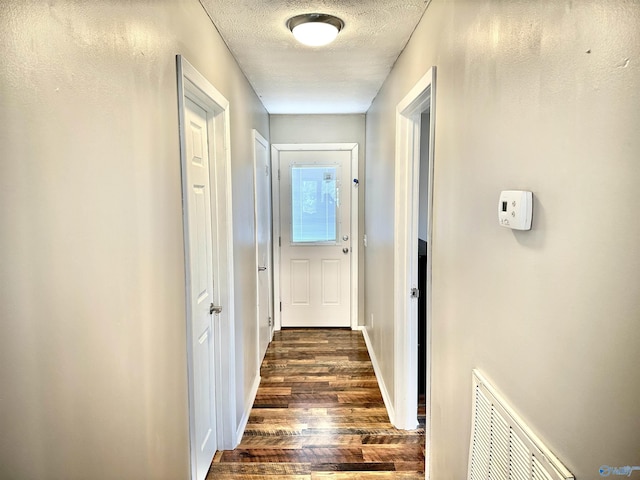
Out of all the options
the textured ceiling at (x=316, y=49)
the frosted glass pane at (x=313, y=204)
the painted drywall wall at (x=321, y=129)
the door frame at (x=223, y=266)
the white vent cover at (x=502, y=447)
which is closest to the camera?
the white vent cover at (x=502, y=447)

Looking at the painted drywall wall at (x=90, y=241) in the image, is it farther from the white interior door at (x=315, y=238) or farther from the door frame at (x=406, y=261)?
the white interior door at (x=315, y=238)

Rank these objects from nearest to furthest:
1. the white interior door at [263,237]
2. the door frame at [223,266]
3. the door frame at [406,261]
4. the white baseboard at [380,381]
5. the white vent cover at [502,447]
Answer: the white vent cover at [502,447], the door frame at [223,266], the door frame at [406,261], the white baseboard at [380,381], the white interior door at [263,237]

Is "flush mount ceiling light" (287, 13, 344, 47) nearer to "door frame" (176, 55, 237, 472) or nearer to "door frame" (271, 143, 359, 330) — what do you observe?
"door frame" (176, 55, 237, 472)

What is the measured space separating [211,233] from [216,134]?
533 mm

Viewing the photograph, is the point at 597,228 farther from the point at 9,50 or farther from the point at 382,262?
the point at 382,262

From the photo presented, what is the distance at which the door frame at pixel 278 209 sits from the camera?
4.30 metres

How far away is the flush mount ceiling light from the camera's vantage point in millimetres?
1870

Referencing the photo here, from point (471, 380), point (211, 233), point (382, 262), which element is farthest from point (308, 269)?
point (471, 380)

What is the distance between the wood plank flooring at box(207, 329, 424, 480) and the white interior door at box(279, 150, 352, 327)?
82cm

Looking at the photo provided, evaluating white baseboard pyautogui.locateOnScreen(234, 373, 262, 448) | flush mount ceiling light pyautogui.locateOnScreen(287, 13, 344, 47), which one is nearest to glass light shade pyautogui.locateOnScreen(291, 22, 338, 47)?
flush mount ceiling light pyautogui.locateOnScreen(287, 13, 344, 47)

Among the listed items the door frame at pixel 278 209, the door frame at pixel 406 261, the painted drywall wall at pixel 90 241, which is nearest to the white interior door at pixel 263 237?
the door frame at pixel 278 209

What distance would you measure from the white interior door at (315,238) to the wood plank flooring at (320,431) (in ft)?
2.68

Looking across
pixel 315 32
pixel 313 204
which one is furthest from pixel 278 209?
pixel 315 32

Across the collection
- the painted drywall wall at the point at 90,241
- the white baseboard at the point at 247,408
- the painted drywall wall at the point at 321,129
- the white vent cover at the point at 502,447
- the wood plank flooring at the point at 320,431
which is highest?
the painted drywall wall at the point at 321,129
